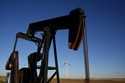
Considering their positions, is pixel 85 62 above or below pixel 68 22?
below

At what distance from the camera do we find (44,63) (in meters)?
7.79

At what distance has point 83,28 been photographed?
675cm

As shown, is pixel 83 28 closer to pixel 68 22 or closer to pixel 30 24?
pixel 68 22

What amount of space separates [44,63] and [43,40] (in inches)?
29.0

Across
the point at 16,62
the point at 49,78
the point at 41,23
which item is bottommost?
the point at 49,78

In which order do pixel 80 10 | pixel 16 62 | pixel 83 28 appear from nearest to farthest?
pixel 83 28, pixel 80 10, pixel 16 62

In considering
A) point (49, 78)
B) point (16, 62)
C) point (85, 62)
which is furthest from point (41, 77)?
point (85, 62)

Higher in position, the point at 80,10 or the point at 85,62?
the point at 80,10

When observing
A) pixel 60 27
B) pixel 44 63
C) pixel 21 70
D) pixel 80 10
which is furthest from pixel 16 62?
pixel 80 10

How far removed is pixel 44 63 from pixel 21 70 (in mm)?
848

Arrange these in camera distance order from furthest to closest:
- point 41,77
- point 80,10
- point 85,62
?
point 41,77 < point 80,10 < point 85,62

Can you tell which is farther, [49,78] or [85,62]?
[49,78]

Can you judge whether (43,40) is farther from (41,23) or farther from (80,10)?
(80,10)

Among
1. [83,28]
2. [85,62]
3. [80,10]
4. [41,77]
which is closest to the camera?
[85,62]
